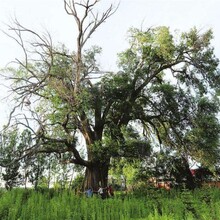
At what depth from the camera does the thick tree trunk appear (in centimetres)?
1964

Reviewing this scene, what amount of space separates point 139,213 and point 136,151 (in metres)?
11.8

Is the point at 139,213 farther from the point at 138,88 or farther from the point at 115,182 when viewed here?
the point at 115,182

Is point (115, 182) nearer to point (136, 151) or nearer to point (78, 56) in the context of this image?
point (136, 151)

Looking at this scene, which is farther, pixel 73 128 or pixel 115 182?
pixel 115 182

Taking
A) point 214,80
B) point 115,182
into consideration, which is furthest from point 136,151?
point 115,182

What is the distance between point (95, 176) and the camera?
19.7 meters

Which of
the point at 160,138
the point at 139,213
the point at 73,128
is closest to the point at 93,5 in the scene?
the point at 73,128

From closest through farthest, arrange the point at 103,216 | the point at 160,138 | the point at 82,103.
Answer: the point at 103,216, the point at 82,103, the point at 160,138

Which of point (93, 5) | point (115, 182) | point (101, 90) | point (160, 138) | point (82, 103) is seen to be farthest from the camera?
point (115, 182)

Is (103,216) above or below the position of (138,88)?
below

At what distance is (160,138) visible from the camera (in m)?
23.2

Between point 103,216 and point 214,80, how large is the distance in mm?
15508

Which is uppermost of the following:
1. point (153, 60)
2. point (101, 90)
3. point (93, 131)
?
point (153, 60)

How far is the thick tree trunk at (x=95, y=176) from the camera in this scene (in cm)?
1964
